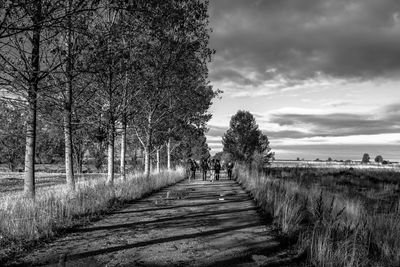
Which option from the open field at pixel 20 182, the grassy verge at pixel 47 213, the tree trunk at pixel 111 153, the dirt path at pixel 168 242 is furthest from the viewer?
the open field at pixel 20 182

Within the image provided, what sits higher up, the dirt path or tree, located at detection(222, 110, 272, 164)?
tree, located at detection(222, 110, 272, 164)

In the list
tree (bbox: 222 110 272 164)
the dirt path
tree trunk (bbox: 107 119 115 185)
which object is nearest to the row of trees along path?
tree trunk (bbox: 107 119 115 185)

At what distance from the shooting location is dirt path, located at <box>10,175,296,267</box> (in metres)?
5.66

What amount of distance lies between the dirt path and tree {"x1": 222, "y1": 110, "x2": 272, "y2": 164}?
54543 mm

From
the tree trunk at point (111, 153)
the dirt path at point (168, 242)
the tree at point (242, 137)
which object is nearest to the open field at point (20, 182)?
the tree trunk at point (111, 153)

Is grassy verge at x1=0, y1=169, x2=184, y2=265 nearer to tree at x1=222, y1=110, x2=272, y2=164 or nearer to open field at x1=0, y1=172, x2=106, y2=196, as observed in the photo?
open field at x1=0, y1=172, x2=106, y2=196

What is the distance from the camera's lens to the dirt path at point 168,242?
5.66 meters

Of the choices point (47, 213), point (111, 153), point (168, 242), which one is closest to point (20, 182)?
point (111, 153)

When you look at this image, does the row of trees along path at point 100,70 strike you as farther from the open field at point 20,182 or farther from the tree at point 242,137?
the tree at point 242,137

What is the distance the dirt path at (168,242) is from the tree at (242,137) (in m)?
54.5

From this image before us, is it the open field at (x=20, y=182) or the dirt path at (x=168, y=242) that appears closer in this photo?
the dirt path at (x=168, y=242)

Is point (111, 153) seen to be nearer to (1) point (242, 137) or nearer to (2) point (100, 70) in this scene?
(2) point (100, 70)

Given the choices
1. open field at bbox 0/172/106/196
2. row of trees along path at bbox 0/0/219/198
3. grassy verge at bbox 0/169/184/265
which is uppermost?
row of trees along path at bbox 0/0/219/198

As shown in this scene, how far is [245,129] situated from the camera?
67750mm
